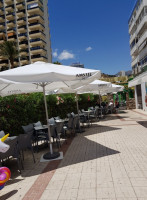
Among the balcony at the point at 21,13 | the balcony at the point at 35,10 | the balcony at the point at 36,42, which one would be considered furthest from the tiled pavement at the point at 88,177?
the balcony at the point at 21,13

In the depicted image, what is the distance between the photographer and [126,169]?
434 cm

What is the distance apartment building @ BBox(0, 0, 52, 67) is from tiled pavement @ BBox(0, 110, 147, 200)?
65.1 m

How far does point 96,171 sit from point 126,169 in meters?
0.75

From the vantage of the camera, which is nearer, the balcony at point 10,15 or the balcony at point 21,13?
the balcony at point 21,13

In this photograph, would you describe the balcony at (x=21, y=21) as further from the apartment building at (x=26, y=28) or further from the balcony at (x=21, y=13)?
the balcony at (x=21, y=13)

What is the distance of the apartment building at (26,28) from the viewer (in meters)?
68.2

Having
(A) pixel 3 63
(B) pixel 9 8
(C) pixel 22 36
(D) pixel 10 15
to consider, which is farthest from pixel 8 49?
(B) pixel 9 8

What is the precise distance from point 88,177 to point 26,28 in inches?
2987

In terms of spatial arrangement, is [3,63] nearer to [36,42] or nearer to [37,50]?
[37,50]

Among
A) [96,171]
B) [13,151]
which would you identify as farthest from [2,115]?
[96,171]

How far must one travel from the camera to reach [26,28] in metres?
70.6

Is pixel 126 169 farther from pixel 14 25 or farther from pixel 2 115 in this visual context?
pixel 14 25

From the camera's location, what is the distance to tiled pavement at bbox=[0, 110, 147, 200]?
3418mm

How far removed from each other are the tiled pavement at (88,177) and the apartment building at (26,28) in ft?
214
